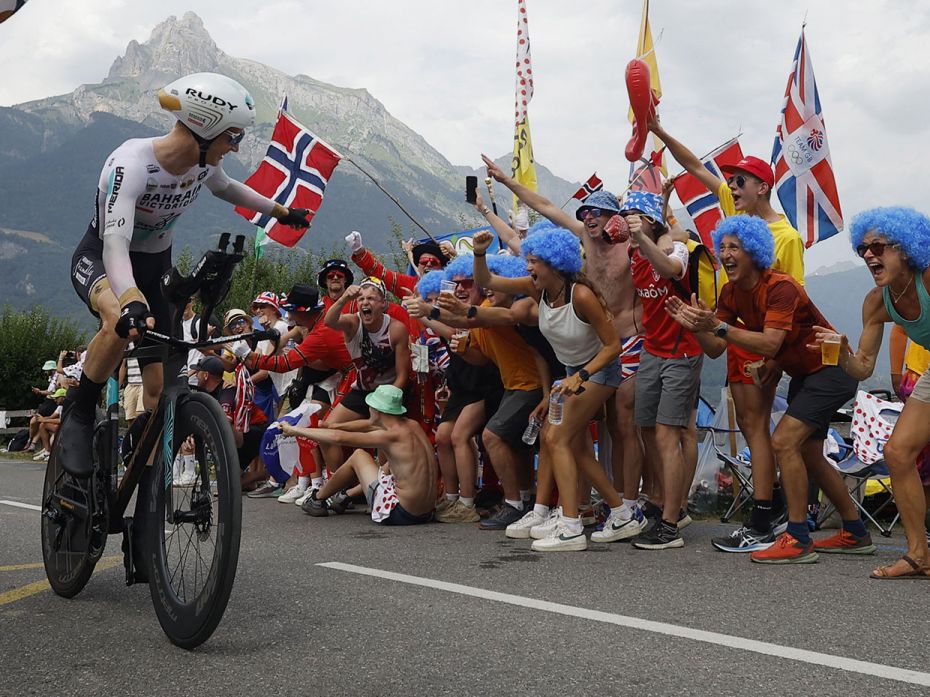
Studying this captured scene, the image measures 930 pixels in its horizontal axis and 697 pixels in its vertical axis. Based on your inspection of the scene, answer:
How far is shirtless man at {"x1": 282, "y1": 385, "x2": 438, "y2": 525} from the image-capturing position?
752 cm

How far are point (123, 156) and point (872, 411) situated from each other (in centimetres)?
526

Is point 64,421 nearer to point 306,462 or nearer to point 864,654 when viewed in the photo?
point 864,654

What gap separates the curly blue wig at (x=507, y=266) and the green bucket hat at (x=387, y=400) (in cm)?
126

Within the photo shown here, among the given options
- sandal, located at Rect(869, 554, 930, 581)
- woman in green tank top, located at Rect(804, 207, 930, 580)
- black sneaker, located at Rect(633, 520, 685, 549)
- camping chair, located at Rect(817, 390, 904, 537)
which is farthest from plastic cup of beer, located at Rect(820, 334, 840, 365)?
camping chair, located at Rect(817, 390, 904, 537)

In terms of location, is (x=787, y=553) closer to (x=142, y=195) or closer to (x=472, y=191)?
(x=142, y=195)

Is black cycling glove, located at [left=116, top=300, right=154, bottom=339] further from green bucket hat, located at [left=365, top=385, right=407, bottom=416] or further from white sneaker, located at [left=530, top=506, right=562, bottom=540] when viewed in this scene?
green bucket hat, located at [left=365, top=385, right=407, bottom=416]

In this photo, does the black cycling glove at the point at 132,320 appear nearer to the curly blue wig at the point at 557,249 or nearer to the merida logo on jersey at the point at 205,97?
the merida logo on jersey at the point at 205,97

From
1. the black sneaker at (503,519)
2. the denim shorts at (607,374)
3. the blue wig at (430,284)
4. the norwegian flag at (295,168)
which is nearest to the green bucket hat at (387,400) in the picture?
the blue wig at (430,284)

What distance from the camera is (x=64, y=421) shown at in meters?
4.41

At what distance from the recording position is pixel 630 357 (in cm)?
692

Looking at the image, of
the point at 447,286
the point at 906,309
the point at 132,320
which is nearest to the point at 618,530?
the point at 447,286

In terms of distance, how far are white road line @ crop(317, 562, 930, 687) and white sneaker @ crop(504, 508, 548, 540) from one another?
172 centimetres

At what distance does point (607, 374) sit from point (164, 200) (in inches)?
133

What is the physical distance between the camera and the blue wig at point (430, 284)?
7609 mm
